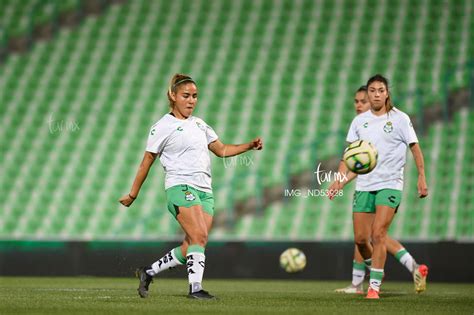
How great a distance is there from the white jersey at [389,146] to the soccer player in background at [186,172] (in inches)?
50.5

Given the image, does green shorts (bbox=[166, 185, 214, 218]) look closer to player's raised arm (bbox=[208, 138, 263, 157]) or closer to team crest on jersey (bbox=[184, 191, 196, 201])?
team crest on jersey (bbox=[184, 191, 196, 201])

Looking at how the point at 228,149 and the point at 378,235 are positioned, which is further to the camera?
the point at 378,235

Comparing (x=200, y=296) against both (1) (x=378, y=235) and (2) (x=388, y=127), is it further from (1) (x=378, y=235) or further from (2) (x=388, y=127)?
(2) (x=388, y=127)

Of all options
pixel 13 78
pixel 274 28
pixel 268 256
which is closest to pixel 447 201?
pixel 268 256

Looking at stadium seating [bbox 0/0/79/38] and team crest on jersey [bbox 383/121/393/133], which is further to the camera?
stadium seating [bbox 0/0/79/38]

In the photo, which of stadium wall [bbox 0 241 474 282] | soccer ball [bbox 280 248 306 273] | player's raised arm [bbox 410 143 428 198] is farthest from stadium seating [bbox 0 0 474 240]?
player's raised arm [bbox 410 143 428 198]

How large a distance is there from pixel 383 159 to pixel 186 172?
1.84m

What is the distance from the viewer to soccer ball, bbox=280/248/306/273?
11.8 meters

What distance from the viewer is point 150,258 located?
12.9 metres

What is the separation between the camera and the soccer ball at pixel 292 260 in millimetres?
11820

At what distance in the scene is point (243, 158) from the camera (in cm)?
1633

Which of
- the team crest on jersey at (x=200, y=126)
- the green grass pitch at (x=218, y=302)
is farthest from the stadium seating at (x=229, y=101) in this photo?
the team crest on jersey at (x=200, y=126)

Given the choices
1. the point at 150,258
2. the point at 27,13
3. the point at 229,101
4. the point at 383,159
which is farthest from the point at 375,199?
the point at 27,13

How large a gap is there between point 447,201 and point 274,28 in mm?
5461
